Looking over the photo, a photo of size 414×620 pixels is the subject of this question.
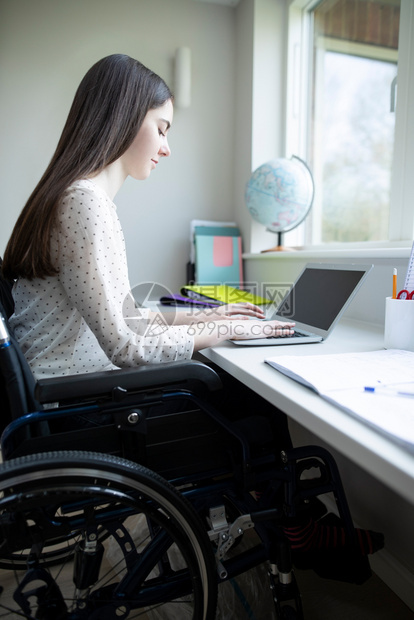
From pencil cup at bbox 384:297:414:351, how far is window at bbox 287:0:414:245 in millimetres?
545

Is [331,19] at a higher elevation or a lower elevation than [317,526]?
higher

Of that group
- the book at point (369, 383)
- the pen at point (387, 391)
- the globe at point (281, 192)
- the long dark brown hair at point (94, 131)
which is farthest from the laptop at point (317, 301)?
the globe at point (281, 192)

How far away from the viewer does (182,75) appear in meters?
1.93

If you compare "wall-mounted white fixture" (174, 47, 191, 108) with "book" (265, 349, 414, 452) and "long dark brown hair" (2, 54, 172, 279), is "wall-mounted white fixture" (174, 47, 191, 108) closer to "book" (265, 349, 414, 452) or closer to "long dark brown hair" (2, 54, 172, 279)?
"long dark brown hair" (2, 54, 172, 279)

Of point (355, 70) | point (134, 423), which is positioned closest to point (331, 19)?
point (355, 70)

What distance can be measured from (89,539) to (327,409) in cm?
44

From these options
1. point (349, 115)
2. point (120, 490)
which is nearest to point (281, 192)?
point (349, 115)

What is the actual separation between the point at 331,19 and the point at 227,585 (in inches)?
84.7

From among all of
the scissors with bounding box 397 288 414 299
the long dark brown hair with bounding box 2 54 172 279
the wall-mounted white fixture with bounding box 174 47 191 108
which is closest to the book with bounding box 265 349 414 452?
the scissors with bounding box 397 288 414 299

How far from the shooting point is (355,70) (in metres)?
1.61

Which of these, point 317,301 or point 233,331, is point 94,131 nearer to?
point 233,331

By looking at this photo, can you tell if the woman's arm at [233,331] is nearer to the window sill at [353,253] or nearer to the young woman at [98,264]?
the young woman at [98,264]

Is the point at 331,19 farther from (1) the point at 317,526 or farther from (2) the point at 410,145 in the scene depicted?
(1) the point at 317,526

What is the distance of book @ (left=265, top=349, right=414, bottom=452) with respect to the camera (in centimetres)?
43
